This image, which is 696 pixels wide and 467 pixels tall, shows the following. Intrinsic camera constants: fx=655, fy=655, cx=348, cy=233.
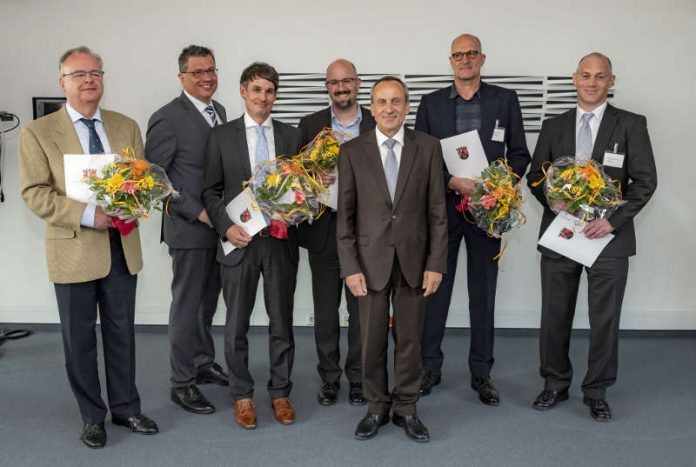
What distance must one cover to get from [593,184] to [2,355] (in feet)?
14.6

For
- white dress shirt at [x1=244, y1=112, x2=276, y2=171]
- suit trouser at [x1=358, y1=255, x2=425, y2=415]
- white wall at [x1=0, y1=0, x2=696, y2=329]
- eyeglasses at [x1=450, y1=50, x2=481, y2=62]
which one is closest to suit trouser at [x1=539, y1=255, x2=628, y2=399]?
suit trouser at [x1=358, y1=255, x2=425, y2=415]

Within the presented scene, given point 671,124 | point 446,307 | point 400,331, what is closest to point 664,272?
point 671,124

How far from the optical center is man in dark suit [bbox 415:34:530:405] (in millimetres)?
4016

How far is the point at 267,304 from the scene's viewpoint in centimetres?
379

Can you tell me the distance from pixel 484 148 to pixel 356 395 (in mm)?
1718

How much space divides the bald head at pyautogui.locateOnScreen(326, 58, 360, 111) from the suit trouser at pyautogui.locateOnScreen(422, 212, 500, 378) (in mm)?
917

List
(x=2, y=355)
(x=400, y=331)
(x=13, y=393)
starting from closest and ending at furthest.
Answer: (x=400, y=331) < (x=13, y=393) < (x=2, y=355)

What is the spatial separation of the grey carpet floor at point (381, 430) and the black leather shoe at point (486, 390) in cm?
5

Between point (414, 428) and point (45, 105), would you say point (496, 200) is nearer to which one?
point (414, 428)

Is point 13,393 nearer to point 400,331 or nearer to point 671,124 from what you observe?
point 400,331

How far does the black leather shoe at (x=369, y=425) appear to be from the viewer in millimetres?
3533

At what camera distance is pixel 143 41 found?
552 centimetres

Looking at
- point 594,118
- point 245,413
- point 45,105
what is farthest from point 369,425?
point 45,105

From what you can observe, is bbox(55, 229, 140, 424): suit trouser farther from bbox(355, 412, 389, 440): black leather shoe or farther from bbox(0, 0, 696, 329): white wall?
bbox(0, 0, 696, 329): white wall
